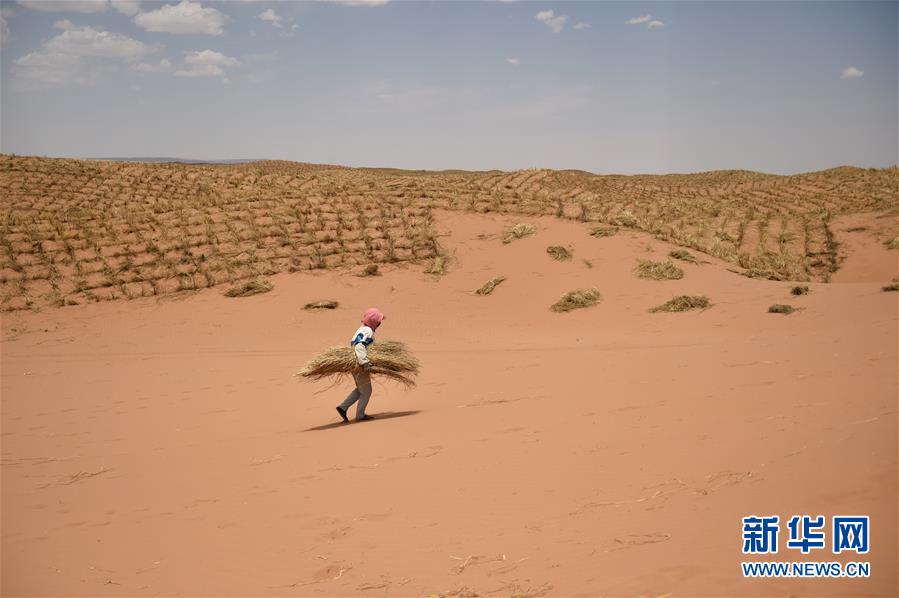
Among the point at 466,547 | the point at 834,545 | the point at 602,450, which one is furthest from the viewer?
the point at 602,450

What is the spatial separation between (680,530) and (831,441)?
1654 mm

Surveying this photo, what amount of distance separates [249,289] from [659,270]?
33.0ft

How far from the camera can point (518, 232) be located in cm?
2123

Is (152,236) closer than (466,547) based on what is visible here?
No

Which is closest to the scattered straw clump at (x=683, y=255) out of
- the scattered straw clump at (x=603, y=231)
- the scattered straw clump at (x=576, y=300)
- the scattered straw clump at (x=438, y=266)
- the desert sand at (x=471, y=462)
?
the scattered straw clump at (x=603, y=231)

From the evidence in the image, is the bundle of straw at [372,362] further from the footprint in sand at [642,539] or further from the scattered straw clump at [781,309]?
the scattered straw clump at [781,309]

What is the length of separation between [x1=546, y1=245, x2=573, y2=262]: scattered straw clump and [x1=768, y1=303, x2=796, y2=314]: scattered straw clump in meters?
6.25

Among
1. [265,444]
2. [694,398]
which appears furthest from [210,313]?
[694,398]

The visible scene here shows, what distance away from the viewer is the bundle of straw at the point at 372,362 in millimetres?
8828

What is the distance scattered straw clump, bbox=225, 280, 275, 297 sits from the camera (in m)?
18.2

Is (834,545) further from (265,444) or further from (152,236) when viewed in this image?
(152,236)

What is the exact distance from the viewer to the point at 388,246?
20.7 metres

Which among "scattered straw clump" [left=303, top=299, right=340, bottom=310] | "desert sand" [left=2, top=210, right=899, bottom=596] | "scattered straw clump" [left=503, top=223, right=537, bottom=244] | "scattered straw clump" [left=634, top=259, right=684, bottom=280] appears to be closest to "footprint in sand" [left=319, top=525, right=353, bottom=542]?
"desert sand" [left=2, top=210, right=899, bottom=596]

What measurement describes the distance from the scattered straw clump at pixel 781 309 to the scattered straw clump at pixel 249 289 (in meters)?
11.5
